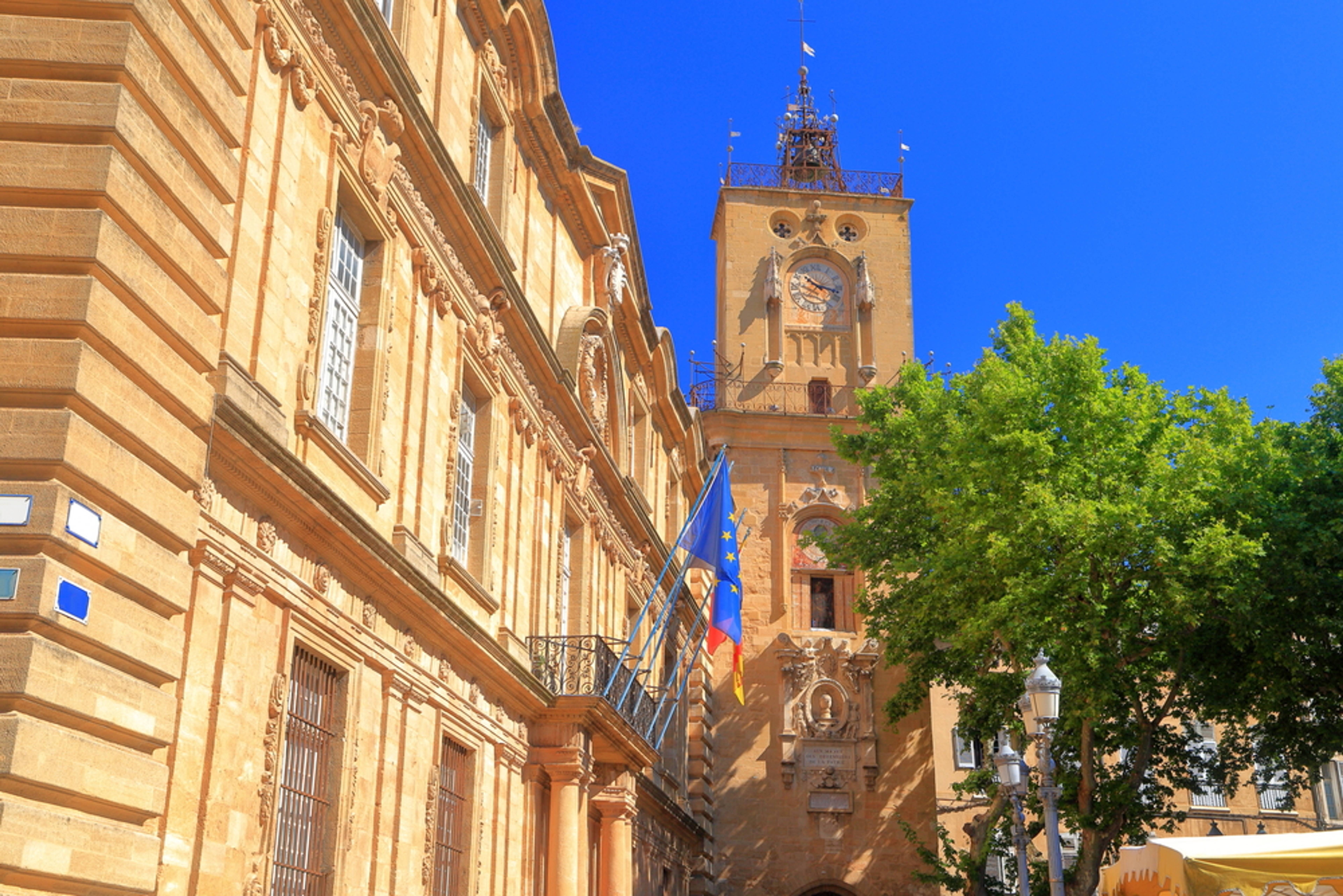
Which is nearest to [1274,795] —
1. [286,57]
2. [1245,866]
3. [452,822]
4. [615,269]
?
[615,269]

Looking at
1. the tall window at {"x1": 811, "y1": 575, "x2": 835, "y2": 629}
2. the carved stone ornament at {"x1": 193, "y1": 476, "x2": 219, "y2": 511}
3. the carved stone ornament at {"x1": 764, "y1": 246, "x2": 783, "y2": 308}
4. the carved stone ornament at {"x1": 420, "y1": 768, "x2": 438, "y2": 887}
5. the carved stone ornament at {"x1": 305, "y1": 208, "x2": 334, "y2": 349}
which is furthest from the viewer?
the carved stone ornament at {"x1": 764, "y1": 246, "x2": 783, "y2": 308}

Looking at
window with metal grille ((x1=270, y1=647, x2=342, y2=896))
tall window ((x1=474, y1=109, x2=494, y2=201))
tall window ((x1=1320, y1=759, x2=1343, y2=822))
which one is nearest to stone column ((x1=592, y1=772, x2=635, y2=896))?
tall window ((x1=474, y1=109, x2=494, y2=201))

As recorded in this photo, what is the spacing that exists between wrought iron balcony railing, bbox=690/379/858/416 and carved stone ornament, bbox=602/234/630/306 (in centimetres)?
1241

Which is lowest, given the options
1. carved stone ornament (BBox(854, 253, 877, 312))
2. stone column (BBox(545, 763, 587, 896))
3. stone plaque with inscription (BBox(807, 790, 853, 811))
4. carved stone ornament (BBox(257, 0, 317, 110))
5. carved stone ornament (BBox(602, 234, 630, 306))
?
→ stone column (BBox(545, 763, 587, 896))

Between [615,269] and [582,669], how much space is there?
827 cm

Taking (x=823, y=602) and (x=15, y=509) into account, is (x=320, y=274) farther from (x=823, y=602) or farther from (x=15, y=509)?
(x=823, y=602)

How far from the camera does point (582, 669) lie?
20156 millimetres

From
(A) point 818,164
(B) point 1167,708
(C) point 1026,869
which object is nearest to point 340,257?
(C) point 1026,869

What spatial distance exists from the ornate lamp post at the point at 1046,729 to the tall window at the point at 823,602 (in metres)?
22.6

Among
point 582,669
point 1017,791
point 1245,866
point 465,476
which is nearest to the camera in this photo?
point 1245,866

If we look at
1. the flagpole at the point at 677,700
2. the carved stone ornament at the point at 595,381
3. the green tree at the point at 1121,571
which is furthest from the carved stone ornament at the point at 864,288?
the carved stone ornament at the point at 595,381

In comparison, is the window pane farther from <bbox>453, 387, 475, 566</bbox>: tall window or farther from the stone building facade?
<bbox>453, 387, 475, 566</bbox>: tall window

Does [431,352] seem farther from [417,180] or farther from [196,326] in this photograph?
[196,326]

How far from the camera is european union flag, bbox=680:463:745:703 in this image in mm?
24766
